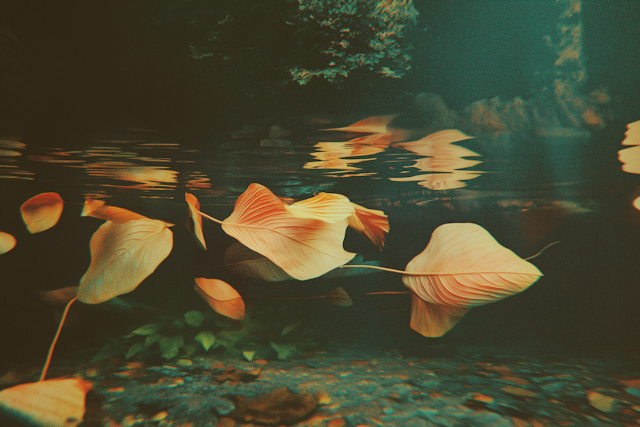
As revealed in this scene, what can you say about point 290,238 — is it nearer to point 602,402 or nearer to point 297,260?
point 297,260

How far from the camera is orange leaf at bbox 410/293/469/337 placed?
396 mm

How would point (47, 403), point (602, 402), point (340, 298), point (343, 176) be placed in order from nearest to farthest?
point (47, 403), point (602, 402), point (340, 298), point (343, 176)

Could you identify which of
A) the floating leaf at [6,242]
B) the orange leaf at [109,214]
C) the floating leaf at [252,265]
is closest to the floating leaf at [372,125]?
the floating leaf at [252,265]

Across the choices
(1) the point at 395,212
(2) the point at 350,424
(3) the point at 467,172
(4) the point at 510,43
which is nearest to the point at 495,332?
(1) the point at 395,212

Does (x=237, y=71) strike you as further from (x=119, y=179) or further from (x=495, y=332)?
(x=495, y=332)

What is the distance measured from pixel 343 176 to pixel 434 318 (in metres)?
0.44

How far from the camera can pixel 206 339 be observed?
569 mm

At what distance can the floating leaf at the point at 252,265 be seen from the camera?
1.46 feet

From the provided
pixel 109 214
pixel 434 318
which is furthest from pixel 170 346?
pixel 434 318

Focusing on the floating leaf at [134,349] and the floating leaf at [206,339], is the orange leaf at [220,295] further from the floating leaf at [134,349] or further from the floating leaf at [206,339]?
the floating leaf at [134,349]

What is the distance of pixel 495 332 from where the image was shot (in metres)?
1.11

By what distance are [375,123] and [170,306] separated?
2.42 feet

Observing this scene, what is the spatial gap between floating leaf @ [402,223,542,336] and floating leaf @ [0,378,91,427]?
0.49 metres

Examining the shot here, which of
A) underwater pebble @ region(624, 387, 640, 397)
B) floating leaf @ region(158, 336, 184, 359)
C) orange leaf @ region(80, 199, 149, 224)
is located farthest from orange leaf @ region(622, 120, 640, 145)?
floating leaf @ region(158, 336, 184, 359)
